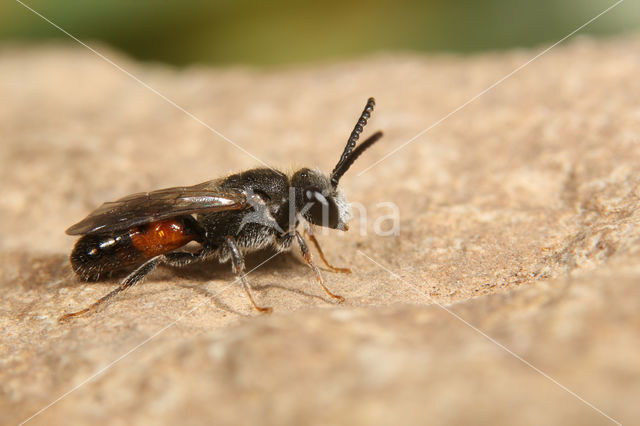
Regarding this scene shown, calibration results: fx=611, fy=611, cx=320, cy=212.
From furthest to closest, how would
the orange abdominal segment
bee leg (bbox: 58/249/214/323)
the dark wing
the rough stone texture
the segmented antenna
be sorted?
the segmented antenna → the orange abdominal segment → the dark wing → bee leg (bbox: 58/249/214/323) → the rough stone texture

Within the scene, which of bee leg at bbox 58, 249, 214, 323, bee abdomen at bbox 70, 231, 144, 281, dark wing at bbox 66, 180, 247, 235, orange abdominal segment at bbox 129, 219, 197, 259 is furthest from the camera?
orange abdominal segment at bbox 129, 219, 197, 259

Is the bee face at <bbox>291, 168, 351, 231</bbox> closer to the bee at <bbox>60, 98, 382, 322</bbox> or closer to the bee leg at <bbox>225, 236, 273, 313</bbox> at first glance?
the bee at <bbox>60, 98, 382, 322</bbox>

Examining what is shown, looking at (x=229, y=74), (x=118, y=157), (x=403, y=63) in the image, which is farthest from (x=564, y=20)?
(x=118, y=157)

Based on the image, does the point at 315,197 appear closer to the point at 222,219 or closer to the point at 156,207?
the point at 222,219

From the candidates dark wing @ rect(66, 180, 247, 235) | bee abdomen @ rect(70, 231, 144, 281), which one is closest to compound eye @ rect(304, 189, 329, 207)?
dark wing @ rect(66, 180, 247, 235)

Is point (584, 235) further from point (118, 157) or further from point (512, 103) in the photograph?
point (118, 157)

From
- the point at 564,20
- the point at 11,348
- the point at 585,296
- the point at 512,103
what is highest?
the point at 564,20
